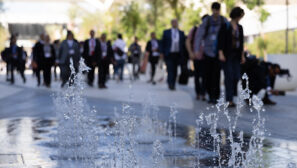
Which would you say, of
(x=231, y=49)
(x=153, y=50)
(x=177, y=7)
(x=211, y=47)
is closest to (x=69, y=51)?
(x=153, y=50)

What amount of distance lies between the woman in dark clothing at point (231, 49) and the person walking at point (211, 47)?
58cm

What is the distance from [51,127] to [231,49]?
13.1ft

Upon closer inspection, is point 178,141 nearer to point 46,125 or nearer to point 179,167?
point 179,167

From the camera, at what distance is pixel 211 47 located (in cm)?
1335

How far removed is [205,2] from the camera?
3381cm

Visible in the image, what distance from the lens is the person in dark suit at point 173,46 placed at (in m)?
17.4

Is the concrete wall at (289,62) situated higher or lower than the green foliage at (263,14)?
lower

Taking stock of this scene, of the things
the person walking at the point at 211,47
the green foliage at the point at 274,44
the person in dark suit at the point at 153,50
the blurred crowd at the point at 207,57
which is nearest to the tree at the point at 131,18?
the green foliage at the point at 274,44

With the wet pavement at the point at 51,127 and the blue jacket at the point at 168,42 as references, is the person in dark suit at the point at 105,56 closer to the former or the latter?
the blue jacket at the point at 168,42

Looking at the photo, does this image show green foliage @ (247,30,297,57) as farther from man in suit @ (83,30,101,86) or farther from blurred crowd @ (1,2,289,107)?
man in suit @ (83,30,101,86)

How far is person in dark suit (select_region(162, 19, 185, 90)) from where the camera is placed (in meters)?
17.4

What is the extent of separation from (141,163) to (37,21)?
123m

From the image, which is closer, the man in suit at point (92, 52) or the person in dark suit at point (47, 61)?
the man in suit at point (92, 52)

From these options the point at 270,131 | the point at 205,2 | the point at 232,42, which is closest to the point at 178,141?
the point at 270,131
